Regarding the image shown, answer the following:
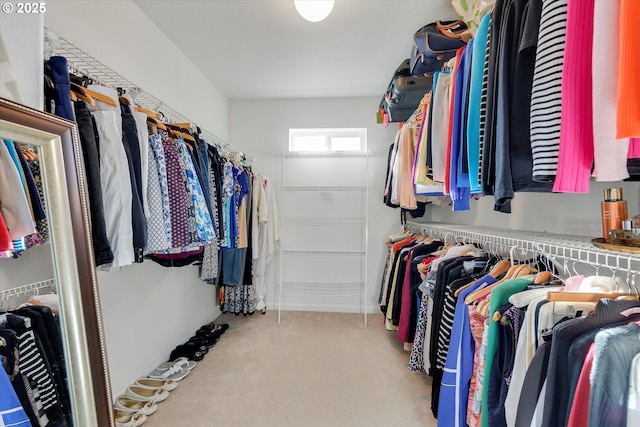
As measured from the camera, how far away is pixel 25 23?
893 millimetres

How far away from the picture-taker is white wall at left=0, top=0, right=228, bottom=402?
90cm

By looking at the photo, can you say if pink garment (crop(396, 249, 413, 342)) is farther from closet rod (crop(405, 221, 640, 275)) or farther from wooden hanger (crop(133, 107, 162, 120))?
wooden hanger (crop(133, 107, 162, 120))

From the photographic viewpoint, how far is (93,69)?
1.59 m

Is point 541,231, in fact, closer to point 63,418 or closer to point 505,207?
point 505,207

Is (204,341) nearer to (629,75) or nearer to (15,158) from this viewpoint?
(15,158)

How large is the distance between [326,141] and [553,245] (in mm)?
2873

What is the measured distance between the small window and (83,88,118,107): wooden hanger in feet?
8.02

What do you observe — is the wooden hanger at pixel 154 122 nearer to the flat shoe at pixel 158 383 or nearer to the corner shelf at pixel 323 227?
the flat shoe at pixel 158 383

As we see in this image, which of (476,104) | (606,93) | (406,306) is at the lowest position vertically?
(406,306)

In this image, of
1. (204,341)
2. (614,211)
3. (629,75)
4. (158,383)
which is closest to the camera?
Result: (629,75)

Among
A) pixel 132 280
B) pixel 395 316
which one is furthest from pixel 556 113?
pixel 132 280

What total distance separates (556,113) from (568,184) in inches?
6.5

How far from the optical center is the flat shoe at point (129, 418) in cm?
158

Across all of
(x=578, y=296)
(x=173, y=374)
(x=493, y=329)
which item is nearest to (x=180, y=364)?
(x=173, y=374)
